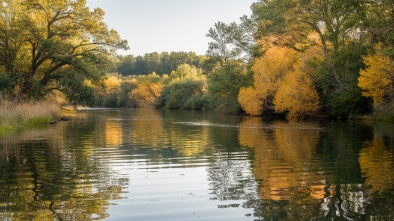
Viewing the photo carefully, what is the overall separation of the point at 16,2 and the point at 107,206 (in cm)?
3883

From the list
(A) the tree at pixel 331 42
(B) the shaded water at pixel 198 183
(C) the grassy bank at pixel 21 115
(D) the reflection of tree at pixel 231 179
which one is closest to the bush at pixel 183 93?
(A) the tree at pixel 331 42

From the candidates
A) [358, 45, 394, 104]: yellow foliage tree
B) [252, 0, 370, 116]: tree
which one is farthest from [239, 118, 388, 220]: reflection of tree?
[252, 0, 370, 116]: tree

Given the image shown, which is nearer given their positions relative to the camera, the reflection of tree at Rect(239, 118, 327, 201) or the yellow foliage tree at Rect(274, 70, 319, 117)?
the reflection of tree at Rect(239, 118, 327, 201)

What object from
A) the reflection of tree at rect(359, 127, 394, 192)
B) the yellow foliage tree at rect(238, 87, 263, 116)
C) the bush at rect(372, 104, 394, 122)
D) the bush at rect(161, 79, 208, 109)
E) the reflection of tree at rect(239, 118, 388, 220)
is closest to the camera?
the reflection of tree at rect(239, 118, 388, 220)

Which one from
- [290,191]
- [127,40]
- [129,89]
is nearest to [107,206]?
[290,191]

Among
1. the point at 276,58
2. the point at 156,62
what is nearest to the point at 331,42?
the point at 276,58

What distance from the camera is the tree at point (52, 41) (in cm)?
Answer: 3947

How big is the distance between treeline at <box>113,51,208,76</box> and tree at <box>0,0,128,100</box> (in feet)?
416

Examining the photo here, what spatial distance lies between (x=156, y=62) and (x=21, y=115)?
158 meters

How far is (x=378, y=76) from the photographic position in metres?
34.3

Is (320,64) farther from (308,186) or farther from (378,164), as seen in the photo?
(308,186)

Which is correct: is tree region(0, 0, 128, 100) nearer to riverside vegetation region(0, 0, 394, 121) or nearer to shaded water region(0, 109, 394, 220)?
riverside vegetation region(0, 0, 394, 121)

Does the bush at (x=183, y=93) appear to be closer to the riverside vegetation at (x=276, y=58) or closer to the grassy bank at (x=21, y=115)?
the riverside vegetation at (x=276, y=58)

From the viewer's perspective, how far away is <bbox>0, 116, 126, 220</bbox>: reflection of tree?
773 cm
